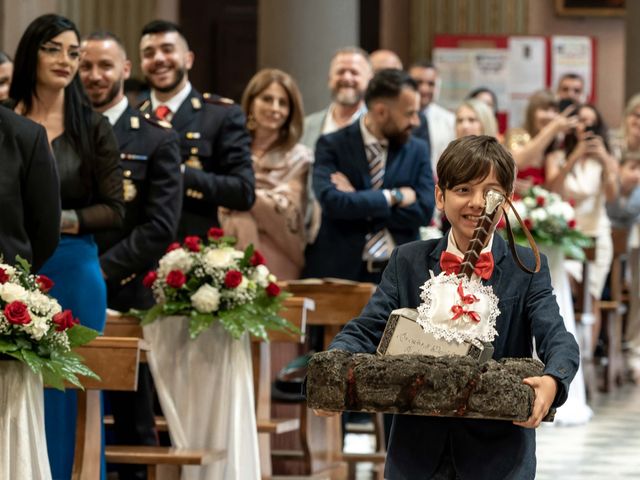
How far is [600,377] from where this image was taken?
11312 mm

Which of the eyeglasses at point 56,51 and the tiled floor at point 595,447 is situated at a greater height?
the eyeglasses at point 56,51

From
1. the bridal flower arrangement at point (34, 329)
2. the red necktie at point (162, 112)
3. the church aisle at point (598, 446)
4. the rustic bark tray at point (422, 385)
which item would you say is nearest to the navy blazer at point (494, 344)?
the rustic bark tray at point (422, 385)

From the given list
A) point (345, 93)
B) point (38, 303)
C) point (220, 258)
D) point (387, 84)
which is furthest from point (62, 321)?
point (345, 93)

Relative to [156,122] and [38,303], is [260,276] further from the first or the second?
[38,303]

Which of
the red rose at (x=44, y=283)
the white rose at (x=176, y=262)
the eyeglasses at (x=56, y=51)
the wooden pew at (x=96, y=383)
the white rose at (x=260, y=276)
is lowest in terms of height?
the wooden pew at (x=96, y=383)

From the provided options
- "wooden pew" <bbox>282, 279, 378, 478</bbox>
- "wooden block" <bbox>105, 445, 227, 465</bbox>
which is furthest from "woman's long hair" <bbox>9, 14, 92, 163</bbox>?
"wooden pew" <bbox>282, 279, 378, 478</bbox>

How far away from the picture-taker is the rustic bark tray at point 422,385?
10.1ft

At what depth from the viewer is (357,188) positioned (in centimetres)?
727

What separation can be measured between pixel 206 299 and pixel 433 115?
4.35 m

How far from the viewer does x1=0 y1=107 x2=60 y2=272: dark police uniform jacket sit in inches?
178

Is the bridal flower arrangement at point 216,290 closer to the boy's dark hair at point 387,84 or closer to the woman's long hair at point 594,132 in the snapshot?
the boy's dark hair at point 387,84

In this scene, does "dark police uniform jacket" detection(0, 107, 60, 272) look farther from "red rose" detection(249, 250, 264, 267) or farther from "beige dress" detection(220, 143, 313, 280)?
"beige dress" detection(220, 143, 313, 280)

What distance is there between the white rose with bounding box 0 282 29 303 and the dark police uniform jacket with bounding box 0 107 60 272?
315mm

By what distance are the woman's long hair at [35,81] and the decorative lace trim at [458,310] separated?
2.24 meters
